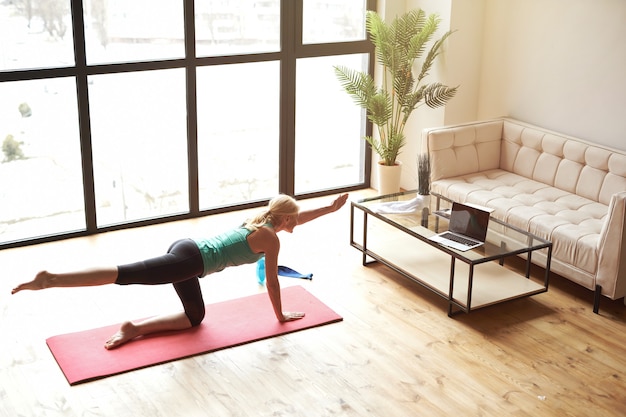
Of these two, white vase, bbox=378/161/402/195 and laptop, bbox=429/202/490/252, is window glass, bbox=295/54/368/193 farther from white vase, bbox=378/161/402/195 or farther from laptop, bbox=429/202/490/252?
laptop, bbox=429/202/490/252

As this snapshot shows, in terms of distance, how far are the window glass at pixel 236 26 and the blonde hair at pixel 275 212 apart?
2.07 m

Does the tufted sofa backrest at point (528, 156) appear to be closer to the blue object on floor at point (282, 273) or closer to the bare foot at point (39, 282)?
the blue object on floor at point (282, 273)

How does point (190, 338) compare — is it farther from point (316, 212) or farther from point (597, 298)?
point (597, 298)

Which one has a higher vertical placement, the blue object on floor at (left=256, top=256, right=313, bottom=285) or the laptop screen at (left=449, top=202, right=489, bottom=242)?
the laptop screen at (left=449, top=202, right=489, bottom=242)

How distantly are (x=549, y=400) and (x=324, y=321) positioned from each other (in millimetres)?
1369

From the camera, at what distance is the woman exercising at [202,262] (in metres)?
4.19

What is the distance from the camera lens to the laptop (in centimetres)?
486

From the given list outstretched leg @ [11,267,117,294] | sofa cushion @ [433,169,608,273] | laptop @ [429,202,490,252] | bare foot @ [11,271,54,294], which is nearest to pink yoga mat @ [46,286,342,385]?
outstretched leg @ [11,267,117,294]

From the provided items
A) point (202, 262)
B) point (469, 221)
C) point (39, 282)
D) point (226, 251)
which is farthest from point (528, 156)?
point (39, 282)

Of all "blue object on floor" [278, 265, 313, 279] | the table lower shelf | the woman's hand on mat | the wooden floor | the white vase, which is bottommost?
the wooden floor

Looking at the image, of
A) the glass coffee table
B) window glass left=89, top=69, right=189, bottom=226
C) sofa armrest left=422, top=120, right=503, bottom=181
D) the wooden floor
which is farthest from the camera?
sofa armrest left=422, top=120, right=503, bottom=181

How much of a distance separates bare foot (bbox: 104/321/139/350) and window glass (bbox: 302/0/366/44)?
303 cm

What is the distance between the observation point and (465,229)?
16.4 feet

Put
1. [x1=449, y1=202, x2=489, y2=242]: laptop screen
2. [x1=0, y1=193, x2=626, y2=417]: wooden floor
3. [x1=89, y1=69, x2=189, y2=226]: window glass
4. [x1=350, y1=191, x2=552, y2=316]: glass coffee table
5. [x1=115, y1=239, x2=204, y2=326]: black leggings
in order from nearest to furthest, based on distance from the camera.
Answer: [x1=0, y1=193, x2=626, y2=417]: wooden floor
[x1=115, y1=239, x2=204, y2=326]: black leggings
[x1=350, y1=191, x2=552, y2=316]: glass coffee table
[x1=449, y1=202, x2=489, y2=242]: laptop screen
[x1=89, y1=69, x2=189, y2=226]: window glass
